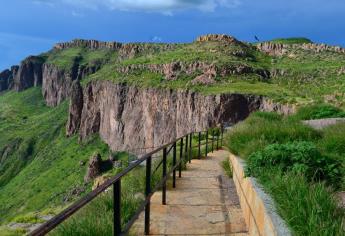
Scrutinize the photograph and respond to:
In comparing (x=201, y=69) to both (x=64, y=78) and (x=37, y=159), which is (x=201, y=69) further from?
(x=64, y=78)

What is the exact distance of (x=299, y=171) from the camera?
274 inches

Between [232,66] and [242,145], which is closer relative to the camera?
[242,145]

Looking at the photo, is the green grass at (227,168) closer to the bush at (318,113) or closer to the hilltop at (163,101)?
the bush at (318,113)

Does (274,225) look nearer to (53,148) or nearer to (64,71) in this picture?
(53,148)

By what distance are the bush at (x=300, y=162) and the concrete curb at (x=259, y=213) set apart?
41 centimetres

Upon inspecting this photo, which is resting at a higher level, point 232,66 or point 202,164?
point 232,66

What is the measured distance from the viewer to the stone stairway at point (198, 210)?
25.0ft

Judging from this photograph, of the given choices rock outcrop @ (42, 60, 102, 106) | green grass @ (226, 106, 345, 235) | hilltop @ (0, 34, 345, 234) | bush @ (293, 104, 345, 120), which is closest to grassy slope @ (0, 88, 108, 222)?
hilltop @ (0, 34, 345, 234)

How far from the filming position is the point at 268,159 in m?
7.98

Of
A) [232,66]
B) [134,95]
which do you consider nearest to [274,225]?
[232,66]

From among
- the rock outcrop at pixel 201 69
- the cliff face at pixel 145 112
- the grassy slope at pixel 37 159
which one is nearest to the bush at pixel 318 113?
the grassy slope at pixel 37 159

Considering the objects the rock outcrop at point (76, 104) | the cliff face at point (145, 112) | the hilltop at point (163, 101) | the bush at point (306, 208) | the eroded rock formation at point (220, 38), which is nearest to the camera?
the bush at point (306, 208)

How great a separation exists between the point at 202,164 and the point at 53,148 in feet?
384

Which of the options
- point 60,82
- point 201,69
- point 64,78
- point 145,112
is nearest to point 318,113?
point 201,69
